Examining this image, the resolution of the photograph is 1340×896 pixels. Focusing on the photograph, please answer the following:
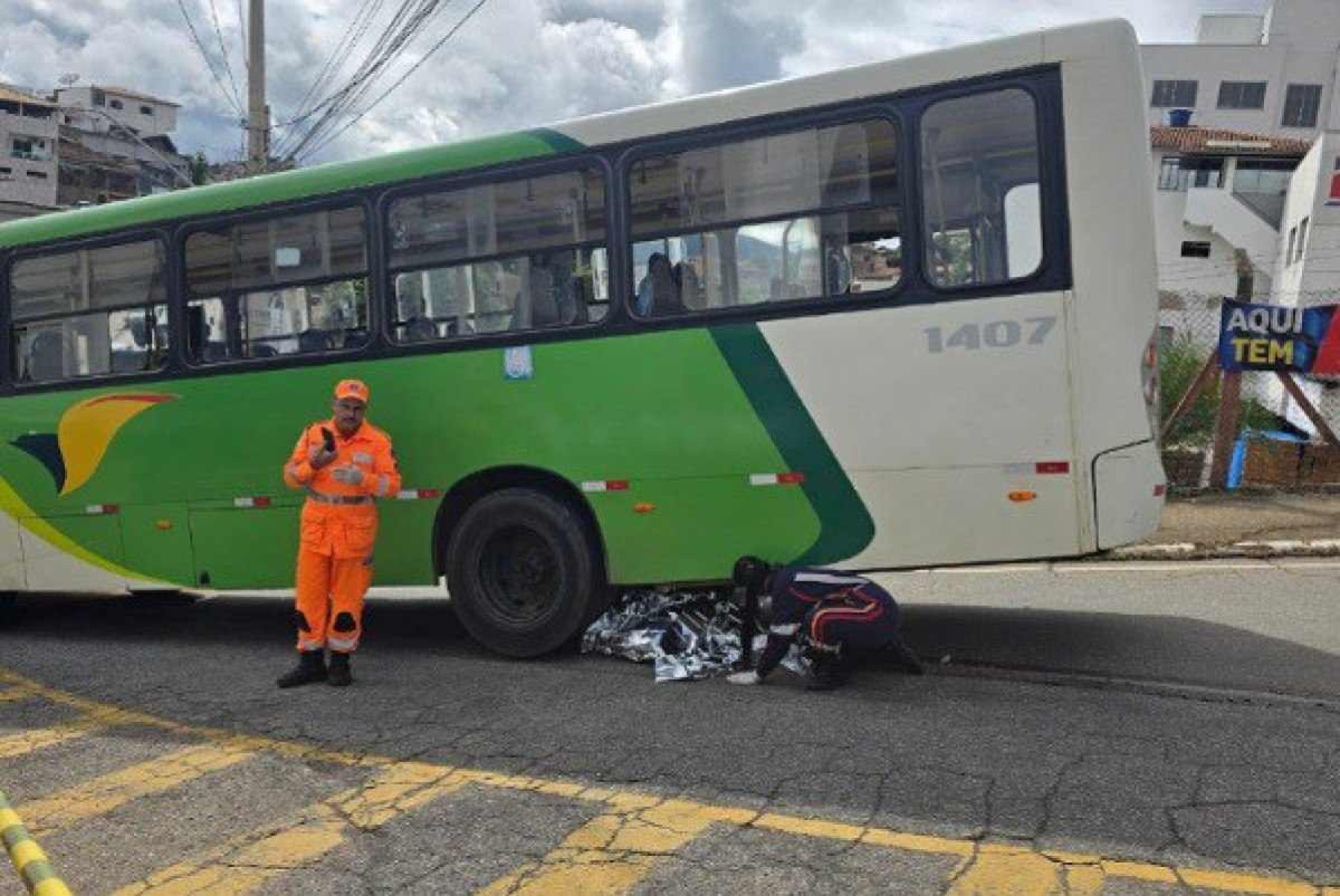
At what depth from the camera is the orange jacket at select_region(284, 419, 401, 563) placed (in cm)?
568

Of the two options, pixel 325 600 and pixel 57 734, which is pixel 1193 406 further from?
pixel 57 734

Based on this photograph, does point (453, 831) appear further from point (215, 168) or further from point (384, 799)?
point (215, 168)

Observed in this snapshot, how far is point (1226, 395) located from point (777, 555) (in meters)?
6.79

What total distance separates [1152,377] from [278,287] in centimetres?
497

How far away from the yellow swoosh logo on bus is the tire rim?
2.54m

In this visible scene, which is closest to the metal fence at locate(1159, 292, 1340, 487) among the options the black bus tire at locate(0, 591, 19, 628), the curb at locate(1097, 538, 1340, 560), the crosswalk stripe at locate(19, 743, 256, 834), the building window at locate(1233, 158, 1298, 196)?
the curb at locate(1097, 538, 1340, 560)

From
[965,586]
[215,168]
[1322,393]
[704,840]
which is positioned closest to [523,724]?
[704,840]

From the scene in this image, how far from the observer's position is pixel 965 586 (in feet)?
26.2

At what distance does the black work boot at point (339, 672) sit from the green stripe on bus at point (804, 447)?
2.48 meters

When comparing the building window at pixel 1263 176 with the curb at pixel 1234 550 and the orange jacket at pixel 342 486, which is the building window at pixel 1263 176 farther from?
the orange jacket at pixel 342 486

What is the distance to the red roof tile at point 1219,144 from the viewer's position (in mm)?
38594

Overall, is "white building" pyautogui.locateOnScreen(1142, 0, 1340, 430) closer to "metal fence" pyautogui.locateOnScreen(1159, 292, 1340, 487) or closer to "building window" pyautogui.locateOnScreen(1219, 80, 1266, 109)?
"building window" pyautogui.locateOnScreen(1219, 80, 1266, 109)

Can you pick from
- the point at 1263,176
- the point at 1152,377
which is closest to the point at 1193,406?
the point at 1152,377

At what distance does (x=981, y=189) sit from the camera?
16.8 feet
